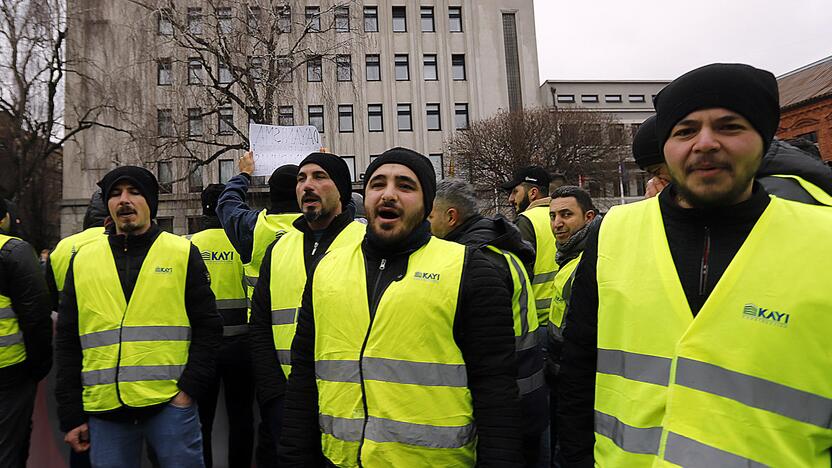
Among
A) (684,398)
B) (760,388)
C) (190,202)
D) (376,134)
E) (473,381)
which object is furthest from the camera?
(376,134)

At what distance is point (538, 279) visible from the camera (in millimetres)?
4852

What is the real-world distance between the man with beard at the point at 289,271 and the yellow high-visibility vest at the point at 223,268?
126 centimetres

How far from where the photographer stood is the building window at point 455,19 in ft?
118

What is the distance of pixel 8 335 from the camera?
3.45 metres

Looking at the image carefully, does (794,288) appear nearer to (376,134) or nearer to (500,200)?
(500,200)

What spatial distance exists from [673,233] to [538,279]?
3102 mm

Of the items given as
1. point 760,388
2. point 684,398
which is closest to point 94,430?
point 684,398

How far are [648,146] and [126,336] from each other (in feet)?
10.7

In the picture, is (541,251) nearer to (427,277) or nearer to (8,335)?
(427,277)

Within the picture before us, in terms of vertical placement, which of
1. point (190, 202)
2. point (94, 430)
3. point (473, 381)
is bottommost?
point (94, 430)

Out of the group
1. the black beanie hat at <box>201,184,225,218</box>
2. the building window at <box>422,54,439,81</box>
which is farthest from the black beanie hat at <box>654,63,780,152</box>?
the building window at <box>422,54,439,81</box>

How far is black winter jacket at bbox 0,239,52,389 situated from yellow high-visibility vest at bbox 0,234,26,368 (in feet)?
0.08

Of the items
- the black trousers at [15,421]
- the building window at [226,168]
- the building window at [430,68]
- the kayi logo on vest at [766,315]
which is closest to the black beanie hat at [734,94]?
the kayi logo on vest at [766,315]

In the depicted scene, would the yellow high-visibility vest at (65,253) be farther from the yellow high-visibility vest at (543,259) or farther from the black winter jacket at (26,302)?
the yellow high-visibility vest at (543,259)
